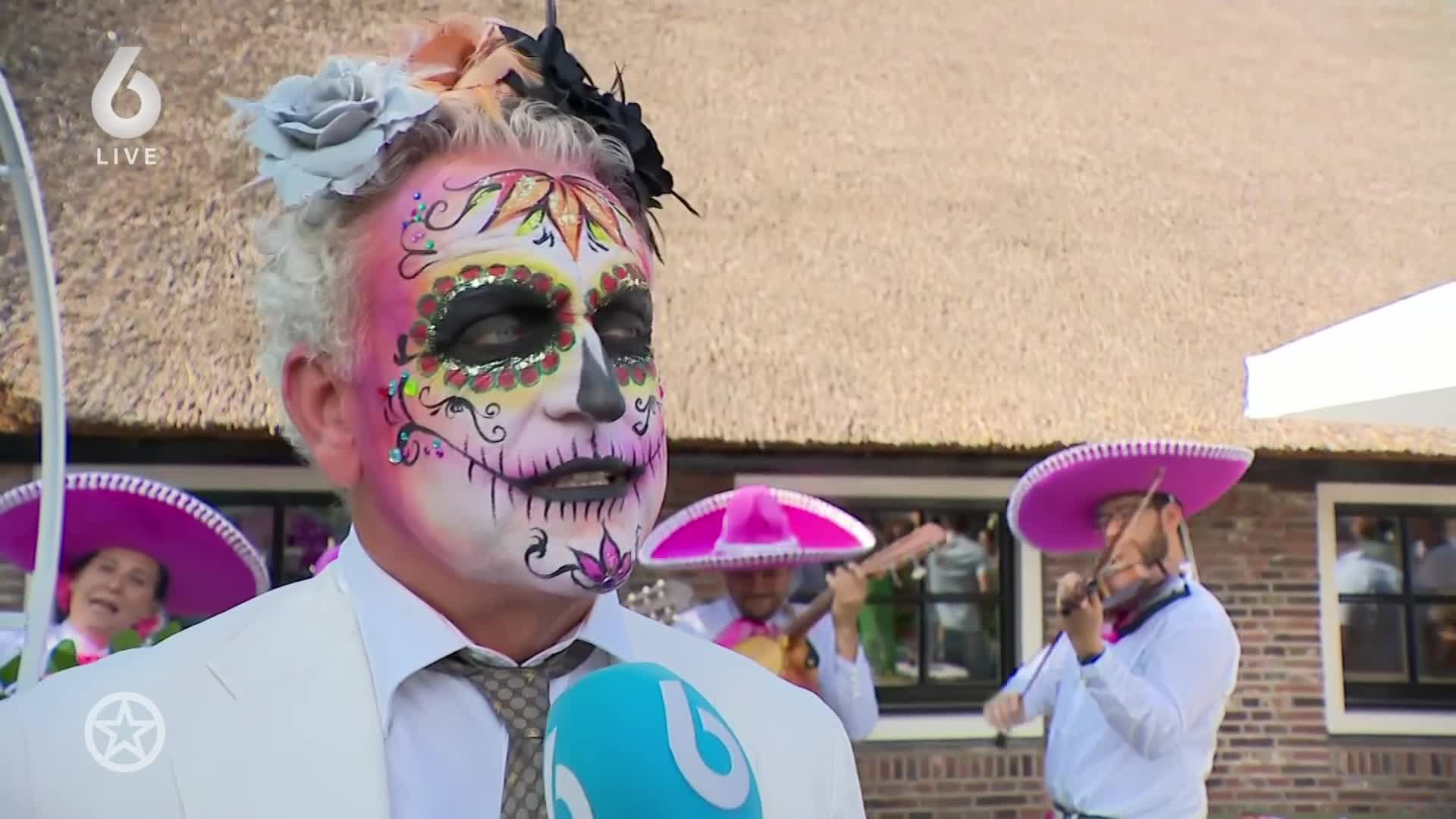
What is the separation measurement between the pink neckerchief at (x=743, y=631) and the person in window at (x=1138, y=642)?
82cm

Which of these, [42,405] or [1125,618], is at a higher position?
[42,405]

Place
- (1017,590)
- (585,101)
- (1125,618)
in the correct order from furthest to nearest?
1. (1017,590)
2. (1125,618)
3. (585,101)

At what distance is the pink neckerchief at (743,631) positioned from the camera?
392 cm

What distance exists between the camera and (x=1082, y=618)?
3.11 m

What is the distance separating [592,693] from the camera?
0.87 m

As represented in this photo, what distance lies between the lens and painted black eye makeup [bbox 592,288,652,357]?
1.13 meters

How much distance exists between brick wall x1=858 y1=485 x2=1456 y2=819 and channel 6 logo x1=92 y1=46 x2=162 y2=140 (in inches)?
235

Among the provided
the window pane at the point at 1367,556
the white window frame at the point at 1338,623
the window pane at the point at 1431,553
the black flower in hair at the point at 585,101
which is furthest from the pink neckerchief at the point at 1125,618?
the window pane at the point at 1431,553

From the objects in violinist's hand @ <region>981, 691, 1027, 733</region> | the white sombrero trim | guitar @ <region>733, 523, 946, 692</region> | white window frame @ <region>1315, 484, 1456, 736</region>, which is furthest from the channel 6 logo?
white window frame @ <region>1315, 484, 1456, 736</region>

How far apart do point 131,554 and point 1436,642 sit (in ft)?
22.2

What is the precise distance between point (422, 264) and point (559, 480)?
250 millimetres

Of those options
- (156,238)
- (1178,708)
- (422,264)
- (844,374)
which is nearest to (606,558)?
(422,264)

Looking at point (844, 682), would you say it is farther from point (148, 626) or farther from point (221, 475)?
point (221, 475)

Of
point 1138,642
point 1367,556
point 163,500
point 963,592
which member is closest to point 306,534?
point 163,500
